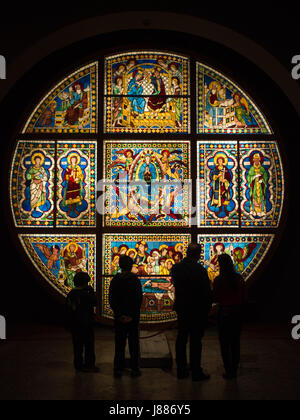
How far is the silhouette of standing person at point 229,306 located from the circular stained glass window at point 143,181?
2012 mm

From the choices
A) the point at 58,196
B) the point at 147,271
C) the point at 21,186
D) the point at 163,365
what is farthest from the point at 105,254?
the point at 163,365

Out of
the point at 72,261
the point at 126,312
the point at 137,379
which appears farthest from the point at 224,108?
the point at 137,379

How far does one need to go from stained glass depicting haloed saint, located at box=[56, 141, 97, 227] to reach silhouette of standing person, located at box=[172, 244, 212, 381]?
2378 mm

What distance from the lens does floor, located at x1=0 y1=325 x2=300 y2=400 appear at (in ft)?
10.6

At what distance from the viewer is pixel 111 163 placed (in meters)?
5.70

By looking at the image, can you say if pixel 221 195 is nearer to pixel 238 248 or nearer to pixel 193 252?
pixel 238 248

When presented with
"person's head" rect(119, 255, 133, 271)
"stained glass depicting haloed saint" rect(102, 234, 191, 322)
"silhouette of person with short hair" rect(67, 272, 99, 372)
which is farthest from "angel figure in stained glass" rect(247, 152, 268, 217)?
"silhouette of person with short hair" rect(67, 272, 99, 372)

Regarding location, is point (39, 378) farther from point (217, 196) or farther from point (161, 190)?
point (217, 196)

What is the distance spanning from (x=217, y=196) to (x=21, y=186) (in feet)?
9.05

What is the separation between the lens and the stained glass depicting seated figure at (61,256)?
5.58 meters

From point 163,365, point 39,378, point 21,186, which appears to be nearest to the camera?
point 39,378

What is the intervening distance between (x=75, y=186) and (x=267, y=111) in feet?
9.60

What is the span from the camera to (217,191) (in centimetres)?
569

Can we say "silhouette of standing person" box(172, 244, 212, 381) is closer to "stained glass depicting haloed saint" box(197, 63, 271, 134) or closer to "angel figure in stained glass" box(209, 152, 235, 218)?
"angel figure in stained glass" box(209, 152, 235, 218)
